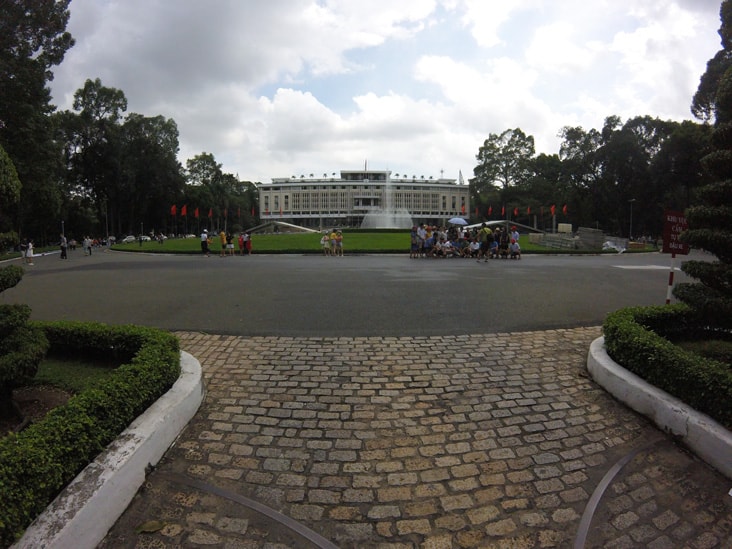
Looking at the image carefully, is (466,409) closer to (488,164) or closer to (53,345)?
(53,345)

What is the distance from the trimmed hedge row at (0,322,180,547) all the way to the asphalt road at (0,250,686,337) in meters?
2.61

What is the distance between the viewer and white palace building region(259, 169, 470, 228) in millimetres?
116875

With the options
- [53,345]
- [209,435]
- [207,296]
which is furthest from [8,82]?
[209,435]

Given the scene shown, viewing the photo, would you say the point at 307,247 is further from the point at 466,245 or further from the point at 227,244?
the point at 466,245

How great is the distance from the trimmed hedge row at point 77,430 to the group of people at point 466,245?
18.9 meters

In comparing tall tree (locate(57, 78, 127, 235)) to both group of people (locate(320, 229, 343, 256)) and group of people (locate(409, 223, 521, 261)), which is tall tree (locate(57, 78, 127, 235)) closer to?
group of people (locate(320, 229, 343, 256))

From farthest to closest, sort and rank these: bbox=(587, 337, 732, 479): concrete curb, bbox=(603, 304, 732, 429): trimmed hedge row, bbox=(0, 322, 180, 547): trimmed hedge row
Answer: bbox=(603, 304, 732, 429): trimmed hedge row < bbox=(587, 337, 732, 479): concrete curb < bbox=(0, 322, 180, 547): trimmed hedge row

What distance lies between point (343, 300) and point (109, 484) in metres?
6.72

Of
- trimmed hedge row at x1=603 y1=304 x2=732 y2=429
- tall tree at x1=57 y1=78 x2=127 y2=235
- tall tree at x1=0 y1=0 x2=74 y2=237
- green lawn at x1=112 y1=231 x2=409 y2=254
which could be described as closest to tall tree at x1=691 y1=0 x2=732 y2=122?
green lawn at x1=112 y1=231 x2=409 y2=254

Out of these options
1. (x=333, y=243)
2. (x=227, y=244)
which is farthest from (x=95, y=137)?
(x=333, y=243)

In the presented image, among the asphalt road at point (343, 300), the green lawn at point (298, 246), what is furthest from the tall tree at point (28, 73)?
the asphalt road at point (343, 300)

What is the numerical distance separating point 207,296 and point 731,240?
918 cm

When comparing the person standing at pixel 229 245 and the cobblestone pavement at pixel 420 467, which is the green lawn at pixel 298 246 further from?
the cobblestone pavement at pixel 420 467

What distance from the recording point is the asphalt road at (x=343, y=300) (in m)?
7.18
